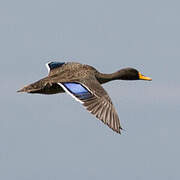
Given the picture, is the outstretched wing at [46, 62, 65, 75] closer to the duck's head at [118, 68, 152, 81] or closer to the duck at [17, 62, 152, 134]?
the duck at [17, 62, 152, 134]

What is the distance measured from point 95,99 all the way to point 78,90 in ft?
3.43

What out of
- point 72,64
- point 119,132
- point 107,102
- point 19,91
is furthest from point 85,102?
point 72,64

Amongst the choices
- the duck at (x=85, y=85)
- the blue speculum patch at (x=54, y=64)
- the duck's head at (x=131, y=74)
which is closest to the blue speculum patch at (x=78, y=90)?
the duck at (x=85, y=85)

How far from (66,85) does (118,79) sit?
512 cm

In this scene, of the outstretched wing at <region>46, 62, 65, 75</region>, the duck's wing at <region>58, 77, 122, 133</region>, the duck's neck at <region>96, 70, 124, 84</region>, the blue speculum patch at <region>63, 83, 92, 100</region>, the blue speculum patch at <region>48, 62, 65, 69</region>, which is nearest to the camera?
the duck's wing at <region>58, 77, 122, 133</region>

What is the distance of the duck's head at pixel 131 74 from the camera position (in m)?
32.7

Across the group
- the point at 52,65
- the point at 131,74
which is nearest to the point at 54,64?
the point at 52,65

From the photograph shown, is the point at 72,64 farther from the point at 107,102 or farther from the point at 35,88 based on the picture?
the point at 107,102

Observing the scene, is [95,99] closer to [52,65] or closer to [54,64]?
[52,65]

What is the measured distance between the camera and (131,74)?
32.9 meters

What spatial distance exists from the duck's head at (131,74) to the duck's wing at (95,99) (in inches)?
169

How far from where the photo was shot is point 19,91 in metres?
29.5

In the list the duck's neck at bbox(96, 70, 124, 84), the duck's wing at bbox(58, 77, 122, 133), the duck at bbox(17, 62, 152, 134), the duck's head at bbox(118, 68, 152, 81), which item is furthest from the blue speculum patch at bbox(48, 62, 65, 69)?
the duck's wing at bbox(58, 77, 122, 133)

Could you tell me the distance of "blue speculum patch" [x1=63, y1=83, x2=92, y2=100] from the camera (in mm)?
26172
